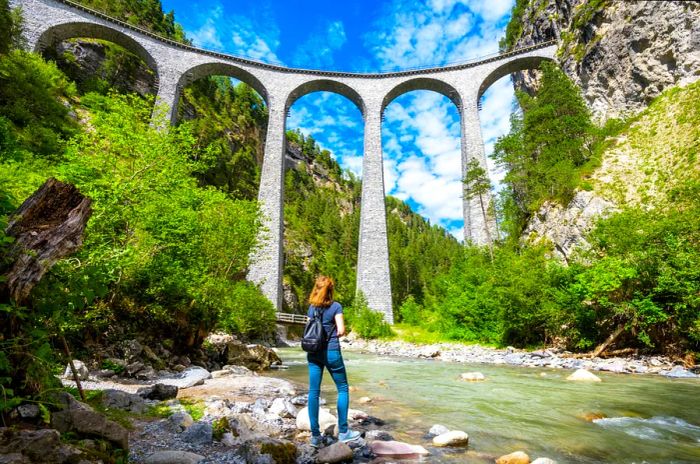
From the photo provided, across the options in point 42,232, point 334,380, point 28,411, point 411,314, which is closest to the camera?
point 28,411

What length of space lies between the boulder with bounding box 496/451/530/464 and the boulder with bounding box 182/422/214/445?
8.43ft

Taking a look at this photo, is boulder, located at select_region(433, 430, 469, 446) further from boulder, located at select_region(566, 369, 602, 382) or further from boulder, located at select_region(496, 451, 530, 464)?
boulder, located at select_region(566, 369, 602, 382)

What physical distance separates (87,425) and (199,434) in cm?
106

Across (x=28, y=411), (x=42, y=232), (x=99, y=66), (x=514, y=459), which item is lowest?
(x=514, y=459)

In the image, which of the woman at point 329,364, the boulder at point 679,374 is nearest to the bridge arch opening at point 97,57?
the woman at point 329,364

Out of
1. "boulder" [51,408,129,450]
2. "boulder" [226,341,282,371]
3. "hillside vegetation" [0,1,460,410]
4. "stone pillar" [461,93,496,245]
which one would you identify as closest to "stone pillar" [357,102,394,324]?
"stone pillar" [461,93,496,245]

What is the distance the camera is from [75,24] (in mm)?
24406

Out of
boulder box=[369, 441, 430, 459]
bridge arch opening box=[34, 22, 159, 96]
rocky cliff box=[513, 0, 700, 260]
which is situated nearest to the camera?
boulder box=[369, 441, 430, 459]

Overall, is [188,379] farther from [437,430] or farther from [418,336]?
[418,336]

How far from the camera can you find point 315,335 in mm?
3564

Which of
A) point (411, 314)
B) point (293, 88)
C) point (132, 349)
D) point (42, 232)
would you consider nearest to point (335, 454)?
point (42, 232)

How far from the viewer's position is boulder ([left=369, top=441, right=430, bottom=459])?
333 centimetres

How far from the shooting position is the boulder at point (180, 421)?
3627mm

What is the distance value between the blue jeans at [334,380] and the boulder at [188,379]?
3499 mm
